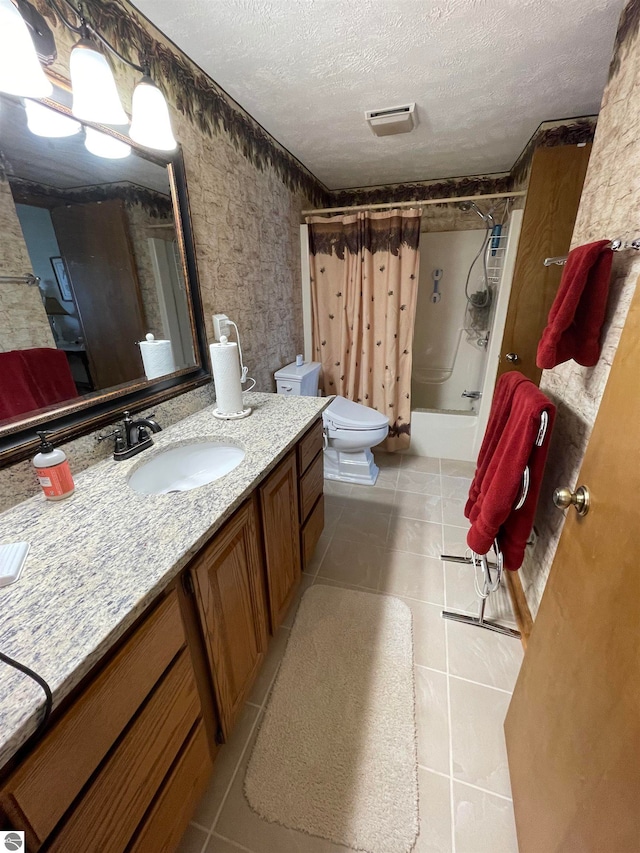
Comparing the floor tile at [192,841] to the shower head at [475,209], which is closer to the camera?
the floor tile at [192,841]

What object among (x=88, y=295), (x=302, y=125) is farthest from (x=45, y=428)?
(x=302, y=125)

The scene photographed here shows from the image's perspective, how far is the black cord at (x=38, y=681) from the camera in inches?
17.1

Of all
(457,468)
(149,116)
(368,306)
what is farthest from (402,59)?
(457,468)

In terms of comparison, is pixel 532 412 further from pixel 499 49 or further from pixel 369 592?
pixel 499 49

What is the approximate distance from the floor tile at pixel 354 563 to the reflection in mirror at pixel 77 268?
126 cm

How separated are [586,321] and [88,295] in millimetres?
1493

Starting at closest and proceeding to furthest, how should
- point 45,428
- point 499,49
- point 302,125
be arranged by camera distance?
point 45,428
point 499,49
point 302,125

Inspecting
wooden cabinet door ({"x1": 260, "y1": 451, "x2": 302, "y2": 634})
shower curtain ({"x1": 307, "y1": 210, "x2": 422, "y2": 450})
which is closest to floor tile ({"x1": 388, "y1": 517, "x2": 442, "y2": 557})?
wooden cabinet door ({"x1": 260, "y1": 451, "x2": 302, "y2": 634})

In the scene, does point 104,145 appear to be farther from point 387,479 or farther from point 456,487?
point 456,487

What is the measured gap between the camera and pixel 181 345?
4.64 feet

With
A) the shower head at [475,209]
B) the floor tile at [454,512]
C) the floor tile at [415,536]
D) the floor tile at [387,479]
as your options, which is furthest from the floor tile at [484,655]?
the shower head at [475,209]

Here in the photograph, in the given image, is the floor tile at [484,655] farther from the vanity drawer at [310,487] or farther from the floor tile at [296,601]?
the vanity drawer at [310,487]

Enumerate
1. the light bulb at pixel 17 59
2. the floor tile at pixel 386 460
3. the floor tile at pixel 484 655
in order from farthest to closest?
1. the floor tile at pixel 386 460
2. the floor tile at pixel 484 655
3. the light bulb at pixel 17 59

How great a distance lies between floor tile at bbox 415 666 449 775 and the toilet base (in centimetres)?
131
